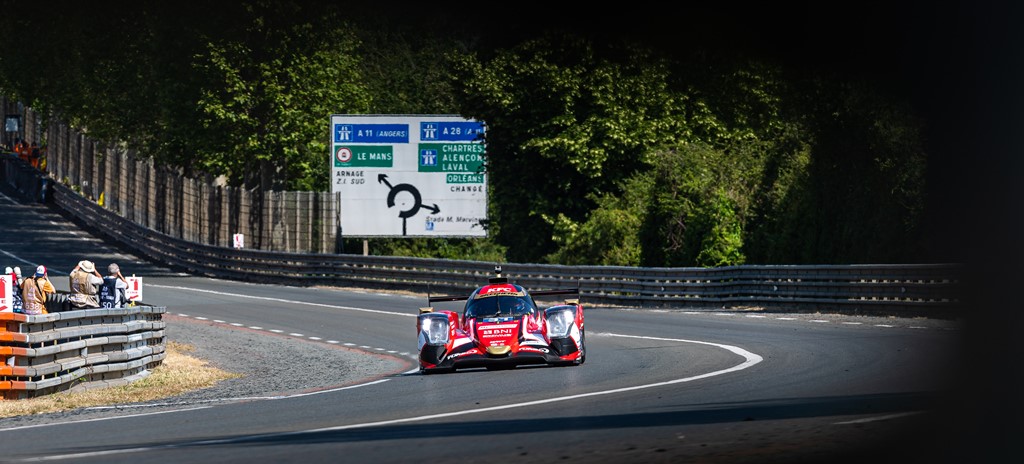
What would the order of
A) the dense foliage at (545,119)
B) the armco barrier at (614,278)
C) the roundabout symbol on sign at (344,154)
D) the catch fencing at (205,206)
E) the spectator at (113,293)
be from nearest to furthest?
1. the dense foliage at (545,119)
2. the spectator at (113,293)
3. the armco barrier at (614,278)
4. the roundabout symbol on sign at (344,154)
5. the catch fencing at (205,206)

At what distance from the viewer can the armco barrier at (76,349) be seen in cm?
1652

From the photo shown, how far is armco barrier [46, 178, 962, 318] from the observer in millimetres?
27984

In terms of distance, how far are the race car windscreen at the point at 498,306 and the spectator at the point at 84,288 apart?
897cm

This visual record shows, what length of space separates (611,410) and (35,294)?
1620 cm

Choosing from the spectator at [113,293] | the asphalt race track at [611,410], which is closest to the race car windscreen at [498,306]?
the asphalt race track at [611,410]

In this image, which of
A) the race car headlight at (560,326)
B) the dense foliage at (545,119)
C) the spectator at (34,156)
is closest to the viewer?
the dense foliage at (545,119)

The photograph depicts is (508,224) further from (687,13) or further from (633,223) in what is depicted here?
(687,13)

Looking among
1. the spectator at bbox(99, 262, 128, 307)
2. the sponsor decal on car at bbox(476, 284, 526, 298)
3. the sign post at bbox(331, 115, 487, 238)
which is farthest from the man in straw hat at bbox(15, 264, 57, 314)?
the sign post at bbox(331, 115, 487, 238)

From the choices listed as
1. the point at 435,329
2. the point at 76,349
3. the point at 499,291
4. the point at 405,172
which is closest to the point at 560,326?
the point at 499,291

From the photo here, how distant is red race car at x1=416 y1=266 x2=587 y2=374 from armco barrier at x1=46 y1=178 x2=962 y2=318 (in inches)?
183

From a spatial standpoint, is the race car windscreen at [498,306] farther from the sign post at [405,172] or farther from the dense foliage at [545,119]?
the sign post at [405,172]

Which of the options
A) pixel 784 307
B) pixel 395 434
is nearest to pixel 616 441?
pixel 395 434

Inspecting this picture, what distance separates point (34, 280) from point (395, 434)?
16.8 metres

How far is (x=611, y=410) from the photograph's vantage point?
37.2 ft
